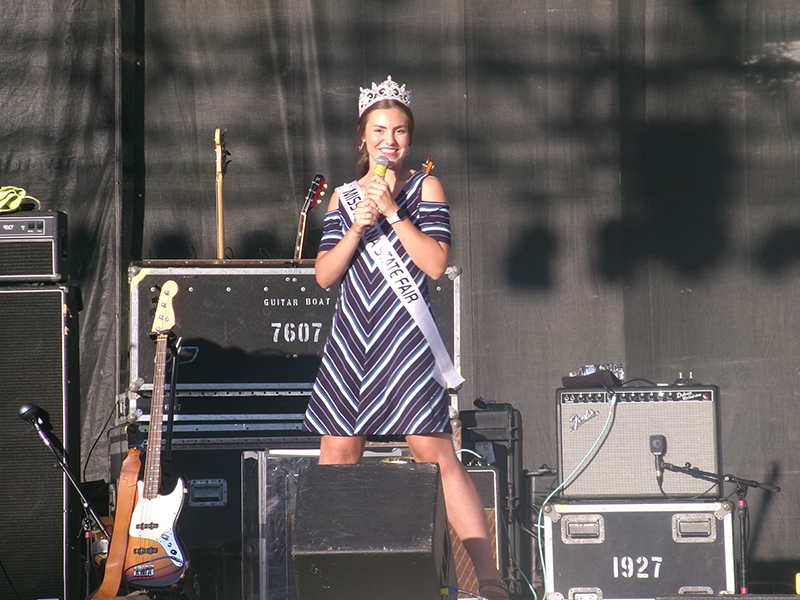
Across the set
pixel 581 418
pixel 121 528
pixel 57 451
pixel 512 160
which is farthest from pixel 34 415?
pixel 512 160

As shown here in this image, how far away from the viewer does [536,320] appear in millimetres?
4590

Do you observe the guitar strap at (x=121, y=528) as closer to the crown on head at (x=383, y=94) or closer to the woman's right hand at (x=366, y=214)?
the woman's right hand at (x=366, y=214)

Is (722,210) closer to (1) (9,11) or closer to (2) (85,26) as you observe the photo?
(2) (85,26)

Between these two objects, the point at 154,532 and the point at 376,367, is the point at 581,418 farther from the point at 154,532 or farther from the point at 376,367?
the point at 154,532

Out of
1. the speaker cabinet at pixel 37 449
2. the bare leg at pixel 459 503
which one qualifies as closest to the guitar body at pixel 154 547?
the speaker cabinet at pixel 37 449

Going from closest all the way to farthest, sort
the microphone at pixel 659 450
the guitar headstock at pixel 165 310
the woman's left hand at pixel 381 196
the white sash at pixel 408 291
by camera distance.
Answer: the woman's left hand at pixel 381 196 → the white sash at pixel 408 291 → the microphone at pixel 659 450 → the guitar headstock at pixel 165 310

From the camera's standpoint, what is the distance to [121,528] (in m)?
3.26

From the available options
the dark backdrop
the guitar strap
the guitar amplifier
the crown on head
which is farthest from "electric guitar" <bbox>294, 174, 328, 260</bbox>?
the crown on head

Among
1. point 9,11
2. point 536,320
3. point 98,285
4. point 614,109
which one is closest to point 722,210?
point 614,109

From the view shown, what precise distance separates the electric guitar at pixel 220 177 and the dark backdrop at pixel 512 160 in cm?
28

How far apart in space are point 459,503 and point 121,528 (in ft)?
4.31

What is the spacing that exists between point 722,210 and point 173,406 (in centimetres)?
269

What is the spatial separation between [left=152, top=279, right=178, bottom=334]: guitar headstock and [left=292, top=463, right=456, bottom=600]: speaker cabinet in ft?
5.03

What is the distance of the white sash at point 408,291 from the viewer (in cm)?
262
